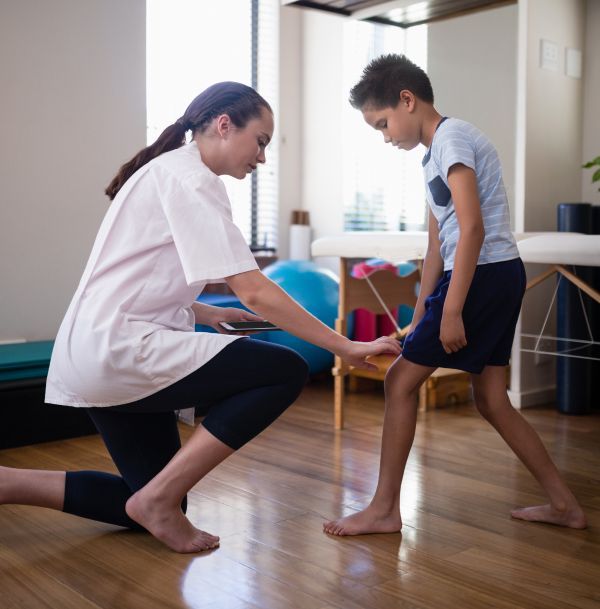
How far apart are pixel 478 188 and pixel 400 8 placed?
2193mm

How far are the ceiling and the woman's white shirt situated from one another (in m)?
2.28

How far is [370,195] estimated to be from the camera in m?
4.48

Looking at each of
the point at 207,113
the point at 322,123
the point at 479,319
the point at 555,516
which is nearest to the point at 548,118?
the point at 322,123

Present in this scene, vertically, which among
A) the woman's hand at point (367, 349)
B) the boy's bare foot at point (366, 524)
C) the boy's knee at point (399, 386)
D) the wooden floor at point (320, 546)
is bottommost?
the wooden floor at point (320, 546)

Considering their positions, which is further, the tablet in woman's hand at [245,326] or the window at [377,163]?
the window at [377,163]

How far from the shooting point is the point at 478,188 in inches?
71.3

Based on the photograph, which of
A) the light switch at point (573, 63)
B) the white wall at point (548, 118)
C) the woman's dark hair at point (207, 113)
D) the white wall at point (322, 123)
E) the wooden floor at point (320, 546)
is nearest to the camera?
the wooden floor at point (320, 546)

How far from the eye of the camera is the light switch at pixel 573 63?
351 cm

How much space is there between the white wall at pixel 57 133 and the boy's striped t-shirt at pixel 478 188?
193 cm

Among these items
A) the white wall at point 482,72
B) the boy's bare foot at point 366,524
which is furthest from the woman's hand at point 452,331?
the white wall at point 482,72

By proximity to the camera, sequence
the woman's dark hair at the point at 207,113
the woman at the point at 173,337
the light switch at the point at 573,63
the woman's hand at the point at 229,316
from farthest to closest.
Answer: the light switch at the point at 573,63 → the woman's hand at the point at 229,316 → the woman's dark hair at the point at 207,113 → the woman at the point at 173,337

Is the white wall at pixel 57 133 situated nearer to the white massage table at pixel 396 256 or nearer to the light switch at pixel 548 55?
the white massage table at pixel 396 256

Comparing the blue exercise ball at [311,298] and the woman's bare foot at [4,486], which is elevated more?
the blue exercise ball at [311,298]

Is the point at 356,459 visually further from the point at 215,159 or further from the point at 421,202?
the point at 421,202
